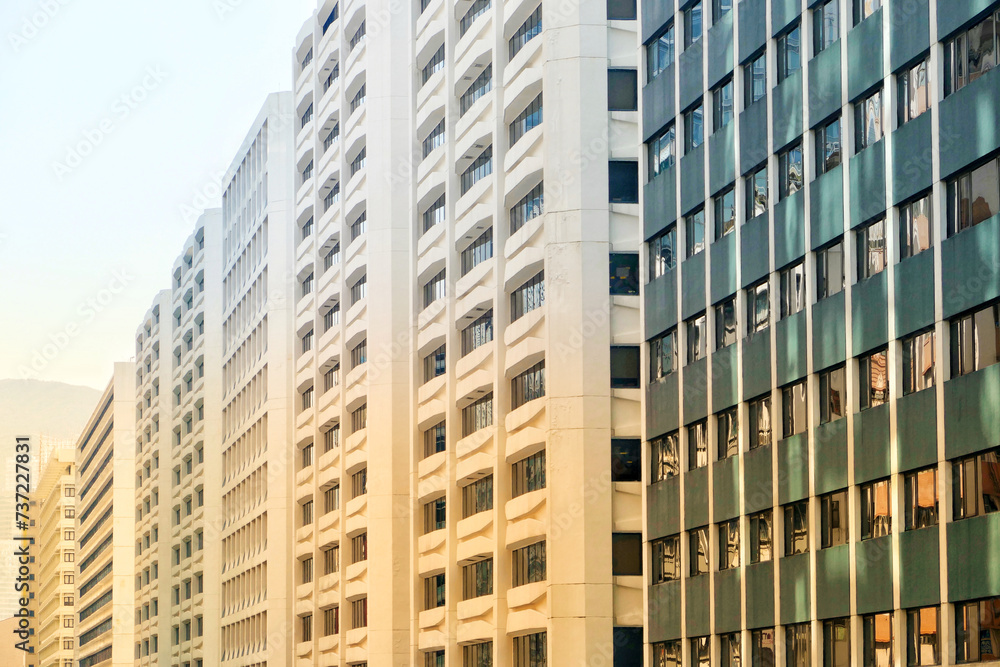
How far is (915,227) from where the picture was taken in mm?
48906

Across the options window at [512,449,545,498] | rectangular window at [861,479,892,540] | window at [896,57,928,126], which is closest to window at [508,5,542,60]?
window at [512,449,545,498]

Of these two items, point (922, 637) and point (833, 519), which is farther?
point (833, 519)

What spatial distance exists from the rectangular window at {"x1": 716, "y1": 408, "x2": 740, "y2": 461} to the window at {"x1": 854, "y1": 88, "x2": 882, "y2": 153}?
39.7 ft

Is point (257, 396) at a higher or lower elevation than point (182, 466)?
higher

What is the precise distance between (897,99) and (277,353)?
77.8 m

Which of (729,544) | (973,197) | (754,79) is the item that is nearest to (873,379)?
(973,197)

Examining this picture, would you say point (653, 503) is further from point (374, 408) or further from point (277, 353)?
point (277, 353)

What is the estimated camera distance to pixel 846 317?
5234 cm

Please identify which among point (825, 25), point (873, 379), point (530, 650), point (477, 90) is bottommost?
point (530, 650)

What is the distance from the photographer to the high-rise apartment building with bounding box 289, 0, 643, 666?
235 ft

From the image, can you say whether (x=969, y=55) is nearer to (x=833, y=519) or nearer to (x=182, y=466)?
(x=833, y=519)

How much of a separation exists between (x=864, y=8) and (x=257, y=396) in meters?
85.3

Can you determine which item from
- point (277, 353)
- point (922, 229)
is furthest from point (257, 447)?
point (922, 229)

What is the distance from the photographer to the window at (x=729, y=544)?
59.3 metres
